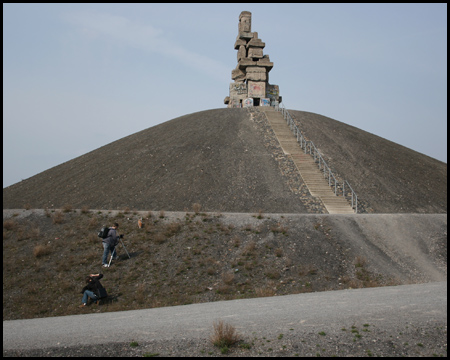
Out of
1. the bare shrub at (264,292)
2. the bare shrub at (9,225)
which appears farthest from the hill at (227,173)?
the bare shrub at (264,292)

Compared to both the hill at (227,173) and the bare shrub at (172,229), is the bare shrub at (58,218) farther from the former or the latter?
the bare shrub at (172,229)

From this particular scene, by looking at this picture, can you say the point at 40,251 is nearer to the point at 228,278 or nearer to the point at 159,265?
the point at 159,265

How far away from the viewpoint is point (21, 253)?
17.4 meters

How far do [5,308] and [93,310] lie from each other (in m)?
3.25

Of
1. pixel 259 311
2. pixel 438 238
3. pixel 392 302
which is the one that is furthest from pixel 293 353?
pixel 438 238

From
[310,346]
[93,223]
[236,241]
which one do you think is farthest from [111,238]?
[310,346]

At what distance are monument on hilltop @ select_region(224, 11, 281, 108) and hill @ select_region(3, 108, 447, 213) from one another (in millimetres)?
5384

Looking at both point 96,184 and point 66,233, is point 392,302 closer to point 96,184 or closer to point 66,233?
point 66,233

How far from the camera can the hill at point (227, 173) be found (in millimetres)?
25609

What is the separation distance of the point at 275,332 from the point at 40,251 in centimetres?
1238

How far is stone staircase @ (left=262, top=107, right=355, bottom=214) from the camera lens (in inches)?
985

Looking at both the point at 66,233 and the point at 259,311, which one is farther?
the point at 66,233

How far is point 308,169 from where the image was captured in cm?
2923

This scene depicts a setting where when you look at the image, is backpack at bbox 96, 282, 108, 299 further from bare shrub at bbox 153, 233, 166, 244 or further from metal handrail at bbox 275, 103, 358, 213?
metal handrail at bbox 275, 103, 358, 213
